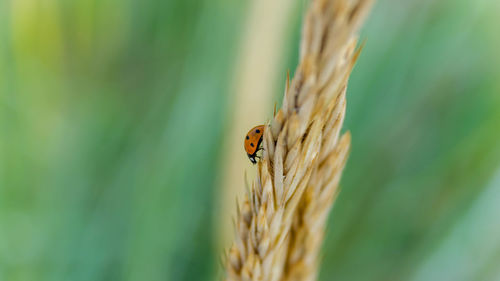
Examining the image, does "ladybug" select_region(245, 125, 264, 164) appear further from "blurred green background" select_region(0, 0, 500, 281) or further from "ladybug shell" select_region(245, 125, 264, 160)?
"blurred green background" select_region(0, 0, 500, 281)

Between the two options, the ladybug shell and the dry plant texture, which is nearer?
the dry plant texture

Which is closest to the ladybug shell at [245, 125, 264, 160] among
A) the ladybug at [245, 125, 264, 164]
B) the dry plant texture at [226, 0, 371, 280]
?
the ladybug at [245, 125, 264, 164]

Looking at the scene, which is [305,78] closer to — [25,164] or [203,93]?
[203,93]

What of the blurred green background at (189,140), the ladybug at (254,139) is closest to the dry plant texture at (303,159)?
the ladybug at (254,139)

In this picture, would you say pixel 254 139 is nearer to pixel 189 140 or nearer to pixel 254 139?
pixel 254 139

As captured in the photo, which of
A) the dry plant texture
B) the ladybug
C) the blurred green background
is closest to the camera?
the dry plant texture

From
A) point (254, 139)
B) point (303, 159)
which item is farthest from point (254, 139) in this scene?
point (303, 159)

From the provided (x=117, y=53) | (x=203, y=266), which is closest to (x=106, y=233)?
(x=203, y=266)

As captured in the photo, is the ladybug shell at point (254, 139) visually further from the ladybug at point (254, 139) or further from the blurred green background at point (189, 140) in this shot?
the blurred green background at point (189, 140)
